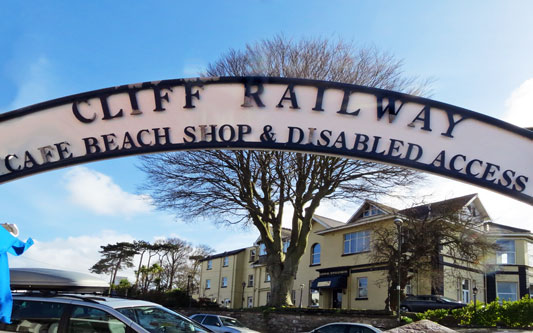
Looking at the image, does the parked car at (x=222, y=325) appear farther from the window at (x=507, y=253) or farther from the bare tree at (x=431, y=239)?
the window at (x=507, y=253)

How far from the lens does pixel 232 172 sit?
28.8 meters

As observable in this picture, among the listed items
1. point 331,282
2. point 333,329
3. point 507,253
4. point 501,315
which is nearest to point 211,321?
point 333,329

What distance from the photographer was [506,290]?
40.4 meters

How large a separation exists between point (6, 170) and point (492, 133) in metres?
4.20

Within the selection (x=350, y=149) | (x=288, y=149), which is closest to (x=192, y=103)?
(x=288, y=149)

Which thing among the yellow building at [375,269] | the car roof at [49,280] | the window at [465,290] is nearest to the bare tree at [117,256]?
the yellow building at [375,269]

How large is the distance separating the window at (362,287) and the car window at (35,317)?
113ft

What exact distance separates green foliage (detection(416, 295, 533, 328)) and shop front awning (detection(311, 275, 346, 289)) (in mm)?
16046

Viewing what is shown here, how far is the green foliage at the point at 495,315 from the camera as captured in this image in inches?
862

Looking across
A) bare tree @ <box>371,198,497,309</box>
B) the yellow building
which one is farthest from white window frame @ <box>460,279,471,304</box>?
bare tree @ <box>371,198,497,309</box>

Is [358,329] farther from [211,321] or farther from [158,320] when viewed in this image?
[158,320]

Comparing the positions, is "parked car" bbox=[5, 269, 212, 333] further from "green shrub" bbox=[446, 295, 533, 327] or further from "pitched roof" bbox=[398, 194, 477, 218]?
"pitched roof" bbox=[398, 194, 477, 218]

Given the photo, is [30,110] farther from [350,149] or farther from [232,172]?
[232,172]

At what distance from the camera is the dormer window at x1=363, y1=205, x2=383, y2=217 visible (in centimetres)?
4001
